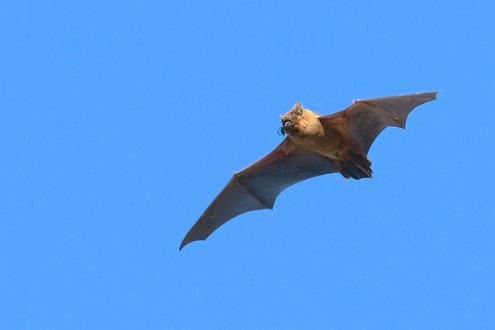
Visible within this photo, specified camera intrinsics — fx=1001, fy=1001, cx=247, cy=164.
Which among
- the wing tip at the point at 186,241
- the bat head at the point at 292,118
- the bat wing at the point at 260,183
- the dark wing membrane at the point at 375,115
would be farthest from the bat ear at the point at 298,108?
the wing tip at the point at 186,241

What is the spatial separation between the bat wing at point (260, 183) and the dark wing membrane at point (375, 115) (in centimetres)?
125

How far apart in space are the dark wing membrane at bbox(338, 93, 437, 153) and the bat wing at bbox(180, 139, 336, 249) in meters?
1.25

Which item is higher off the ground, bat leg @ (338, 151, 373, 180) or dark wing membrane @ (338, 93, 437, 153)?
dark wing membrane @ (338, 93, 437, 153)

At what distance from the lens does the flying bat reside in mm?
23281

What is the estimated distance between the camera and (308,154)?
24.7 m

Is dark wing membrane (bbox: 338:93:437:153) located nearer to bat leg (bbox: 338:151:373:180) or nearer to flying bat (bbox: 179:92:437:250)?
flying bat (bbox: 179:92:437:250)

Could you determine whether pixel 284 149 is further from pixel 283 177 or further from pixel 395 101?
pixel 395 101

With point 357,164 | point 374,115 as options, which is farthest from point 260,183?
point 374,115

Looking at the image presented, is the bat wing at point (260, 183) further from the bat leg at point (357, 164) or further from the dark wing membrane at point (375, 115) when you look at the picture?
the dark wing membrane at point (375, 115)

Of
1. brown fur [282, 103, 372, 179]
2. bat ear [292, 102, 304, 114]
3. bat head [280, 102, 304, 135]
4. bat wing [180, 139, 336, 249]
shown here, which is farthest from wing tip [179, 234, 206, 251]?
bat ear [292, 102, 304, 114]

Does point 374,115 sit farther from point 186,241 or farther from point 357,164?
point 186,241

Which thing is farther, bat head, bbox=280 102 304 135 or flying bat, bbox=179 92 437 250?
flying bat, bbox=179 92 437 250

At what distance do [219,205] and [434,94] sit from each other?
645cm

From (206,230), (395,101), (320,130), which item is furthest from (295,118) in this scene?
(206,230)
